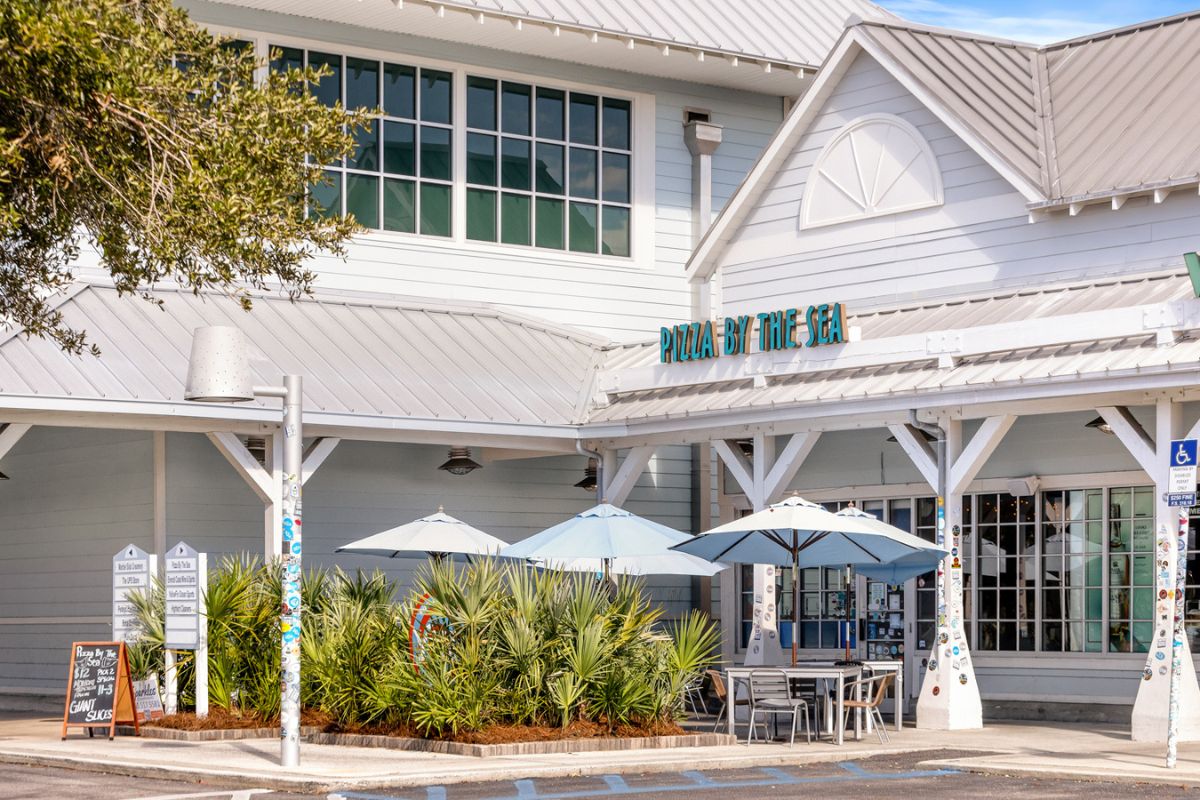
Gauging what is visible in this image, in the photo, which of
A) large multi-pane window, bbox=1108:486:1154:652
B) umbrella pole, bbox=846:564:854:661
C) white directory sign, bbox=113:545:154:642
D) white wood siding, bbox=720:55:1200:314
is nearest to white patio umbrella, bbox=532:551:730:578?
umbrella pole, bbox=846:564:854:661

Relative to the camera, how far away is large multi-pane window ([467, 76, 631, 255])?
24938mm

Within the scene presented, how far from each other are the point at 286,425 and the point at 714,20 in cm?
1357

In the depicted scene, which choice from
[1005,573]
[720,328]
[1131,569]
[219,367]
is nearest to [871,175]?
[720,328]

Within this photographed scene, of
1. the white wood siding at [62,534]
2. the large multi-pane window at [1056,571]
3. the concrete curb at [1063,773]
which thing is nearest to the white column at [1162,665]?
the concrete curb at [1063,773]

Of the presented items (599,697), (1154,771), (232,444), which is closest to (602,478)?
(232,444)

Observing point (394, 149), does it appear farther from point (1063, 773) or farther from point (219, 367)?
point (1063, 773)

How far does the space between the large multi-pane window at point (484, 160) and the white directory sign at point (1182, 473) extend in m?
12.1

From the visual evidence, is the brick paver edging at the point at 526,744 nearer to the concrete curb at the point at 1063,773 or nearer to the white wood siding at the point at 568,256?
the concrete curb at the point at 1063,773

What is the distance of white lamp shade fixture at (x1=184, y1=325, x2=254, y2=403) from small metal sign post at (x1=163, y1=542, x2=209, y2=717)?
3573mm

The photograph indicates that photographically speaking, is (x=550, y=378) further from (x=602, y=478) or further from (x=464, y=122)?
(x=464, y=122)

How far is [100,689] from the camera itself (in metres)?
17.5

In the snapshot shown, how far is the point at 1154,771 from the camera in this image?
14016 millimetres

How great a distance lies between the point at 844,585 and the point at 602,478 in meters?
3.22

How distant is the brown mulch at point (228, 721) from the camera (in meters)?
17.2
